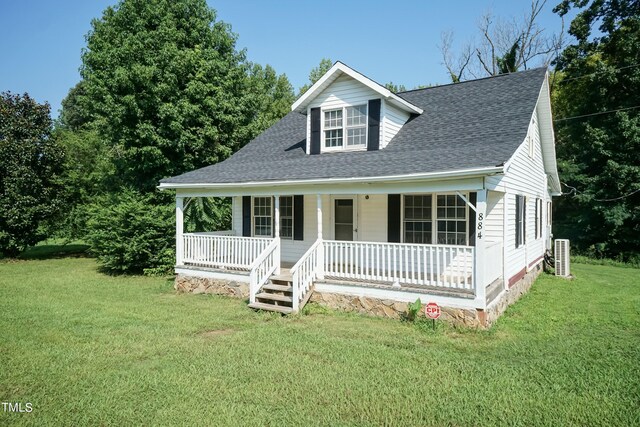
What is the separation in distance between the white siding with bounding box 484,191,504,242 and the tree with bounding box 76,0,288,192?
1207 cm

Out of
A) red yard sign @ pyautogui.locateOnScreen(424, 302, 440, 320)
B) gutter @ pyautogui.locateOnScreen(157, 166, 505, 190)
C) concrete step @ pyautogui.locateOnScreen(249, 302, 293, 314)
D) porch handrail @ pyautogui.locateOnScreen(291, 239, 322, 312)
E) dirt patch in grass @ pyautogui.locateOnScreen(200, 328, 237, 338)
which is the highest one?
gutter @ pyautogui.locateOnScreen(157, 166, 505, 190)

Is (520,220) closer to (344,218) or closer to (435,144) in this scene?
(435,144)

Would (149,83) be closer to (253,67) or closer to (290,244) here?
(290,244)

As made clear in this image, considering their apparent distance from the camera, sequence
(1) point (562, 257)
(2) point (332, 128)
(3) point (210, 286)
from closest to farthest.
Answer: (3) point (210, 286) < (2) point (332, 128) < (1) point (562, 257)

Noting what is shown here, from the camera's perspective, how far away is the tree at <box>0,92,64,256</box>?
1780cm

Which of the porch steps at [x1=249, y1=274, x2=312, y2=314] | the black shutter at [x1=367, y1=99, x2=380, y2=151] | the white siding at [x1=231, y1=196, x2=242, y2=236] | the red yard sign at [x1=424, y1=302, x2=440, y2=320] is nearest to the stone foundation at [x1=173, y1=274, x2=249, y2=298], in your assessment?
the porch steps at [x1=249, y1=274, x2=312, y2=314]

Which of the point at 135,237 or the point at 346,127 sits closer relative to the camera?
the point at 346,127

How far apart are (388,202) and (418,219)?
88 centimetres

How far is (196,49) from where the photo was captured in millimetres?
17688

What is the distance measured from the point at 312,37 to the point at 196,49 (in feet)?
17.2

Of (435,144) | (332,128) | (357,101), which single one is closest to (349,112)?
(357,101)

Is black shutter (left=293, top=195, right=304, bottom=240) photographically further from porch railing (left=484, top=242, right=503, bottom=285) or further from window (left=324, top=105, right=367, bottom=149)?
porch railing (left=484, top=242, right=503, bottom=285)

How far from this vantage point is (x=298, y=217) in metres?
12.2

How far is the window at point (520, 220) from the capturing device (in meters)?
10.5
